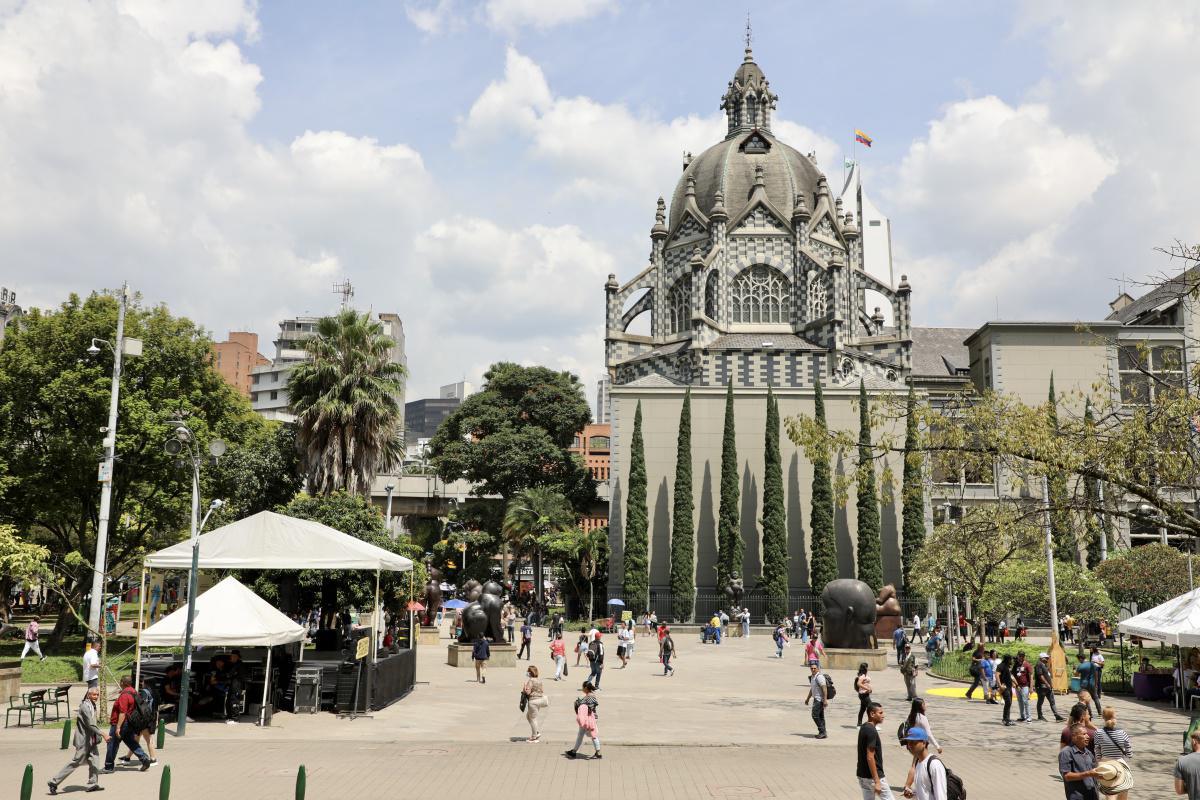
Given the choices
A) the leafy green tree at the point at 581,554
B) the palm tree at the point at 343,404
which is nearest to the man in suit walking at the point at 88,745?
the palm tree at the point at 343,404

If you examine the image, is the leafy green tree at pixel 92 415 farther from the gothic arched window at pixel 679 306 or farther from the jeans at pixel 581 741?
the gothic arched window at pixel 679 306

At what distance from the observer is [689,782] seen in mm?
13766

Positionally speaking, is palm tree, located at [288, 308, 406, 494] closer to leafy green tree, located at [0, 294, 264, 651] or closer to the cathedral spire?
leafy green tree, located at [0, 294, 264, 651]

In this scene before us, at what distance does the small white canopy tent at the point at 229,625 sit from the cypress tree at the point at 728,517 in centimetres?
3567

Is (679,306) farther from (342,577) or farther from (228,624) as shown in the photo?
(228,624)

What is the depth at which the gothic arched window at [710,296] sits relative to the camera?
2512 inches

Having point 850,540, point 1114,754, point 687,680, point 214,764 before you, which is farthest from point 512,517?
point 1114,754

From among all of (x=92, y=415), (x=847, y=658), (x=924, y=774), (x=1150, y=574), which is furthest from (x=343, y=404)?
(x=1150, y=574)

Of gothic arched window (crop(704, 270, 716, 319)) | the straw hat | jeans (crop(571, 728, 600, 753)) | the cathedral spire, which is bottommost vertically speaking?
jeans (crop(571, 728, 600, 753))

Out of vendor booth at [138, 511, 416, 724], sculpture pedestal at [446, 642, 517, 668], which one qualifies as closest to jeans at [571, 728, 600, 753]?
vendor booth at [138, 511, 416, 724]

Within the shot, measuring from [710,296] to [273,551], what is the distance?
155ft

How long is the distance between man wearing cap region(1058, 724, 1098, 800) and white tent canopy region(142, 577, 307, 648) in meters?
13.5

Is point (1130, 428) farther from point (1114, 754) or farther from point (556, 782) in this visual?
point (556, 782)

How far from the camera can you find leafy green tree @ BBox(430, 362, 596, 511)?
66.0m
